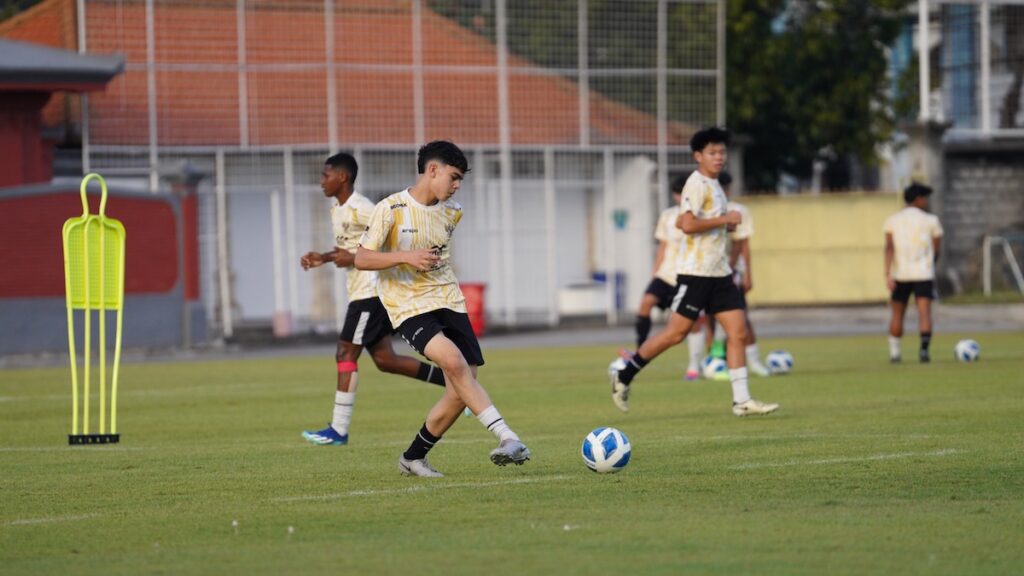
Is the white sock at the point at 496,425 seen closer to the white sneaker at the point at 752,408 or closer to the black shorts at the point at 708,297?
the white sneaker at the point at 752,408

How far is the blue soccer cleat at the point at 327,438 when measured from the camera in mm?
13164

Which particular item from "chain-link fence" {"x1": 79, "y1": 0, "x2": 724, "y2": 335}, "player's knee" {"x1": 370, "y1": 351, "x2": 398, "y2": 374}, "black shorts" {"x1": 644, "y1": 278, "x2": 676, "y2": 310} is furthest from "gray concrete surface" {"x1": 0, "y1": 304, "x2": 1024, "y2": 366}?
"player's knee" {"x1": 370, "y1": 351, "x2": 398, "y2": 374}

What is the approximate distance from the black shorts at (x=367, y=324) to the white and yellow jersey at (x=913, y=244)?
32.2 feet

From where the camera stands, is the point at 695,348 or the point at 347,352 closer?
the point at 347,352

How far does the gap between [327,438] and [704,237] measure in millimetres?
3757

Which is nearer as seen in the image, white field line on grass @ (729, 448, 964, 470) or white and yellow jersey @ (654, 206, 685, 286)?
white field line on grass @ (729, 448, 964, 470)

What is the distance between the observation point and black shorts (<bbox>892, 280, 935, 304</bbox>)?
70.5ft

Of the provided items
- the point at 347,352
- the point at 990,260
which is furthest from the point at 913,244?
the point at 990,260

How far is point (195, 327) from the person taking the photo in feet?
102

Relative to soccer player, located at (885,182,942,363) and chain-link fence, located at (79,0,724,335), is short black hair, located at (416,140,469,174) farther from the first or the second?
chain-link fence, located at (79,0,724,335)

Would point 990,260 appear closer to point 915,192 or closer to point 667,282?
point 915,192

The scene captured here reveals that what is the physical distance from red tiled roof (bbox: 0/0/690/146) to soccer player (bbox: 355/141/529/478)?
24.9m

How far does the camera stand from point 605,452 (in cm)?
1019

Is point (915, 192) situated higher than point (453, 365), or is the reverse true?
point (915, 192)
